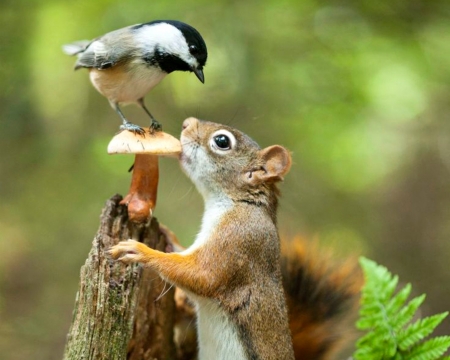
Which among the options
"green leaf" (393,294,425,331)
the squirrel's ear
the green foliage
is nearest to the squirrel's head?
the squirrel's ear

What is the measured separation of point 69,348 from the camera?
2.03m

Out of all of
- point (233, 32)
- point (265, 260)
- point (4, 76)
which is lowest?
point (265, 260)

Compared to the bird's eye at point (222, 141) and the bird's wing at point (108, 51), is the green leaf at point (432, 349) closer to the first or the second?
the bird's eye at point (222, 141)

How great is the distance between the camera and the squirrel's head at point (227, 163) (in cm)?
232

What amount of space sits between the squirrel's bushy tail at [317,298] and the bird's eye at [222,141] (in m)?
0.77

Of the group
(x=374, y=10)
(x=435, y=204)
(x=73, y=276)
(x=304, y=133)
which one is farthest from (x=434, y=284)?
(x=73, y=276)

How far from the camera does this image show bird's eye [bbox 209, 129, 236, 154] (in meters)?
2.35

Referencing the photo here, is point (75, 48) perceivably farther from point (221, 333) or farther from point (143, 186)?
point (221, 333)

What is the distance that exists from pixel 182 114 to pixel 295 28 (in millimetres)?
1110

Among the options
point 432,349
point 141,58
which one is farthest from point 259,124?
point 432,349

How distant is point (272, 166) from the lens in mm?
2379

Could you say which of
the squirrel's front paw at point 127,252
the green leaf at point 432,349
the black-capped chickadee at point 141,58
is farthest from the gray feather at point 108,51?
the green leaf at point 432,349

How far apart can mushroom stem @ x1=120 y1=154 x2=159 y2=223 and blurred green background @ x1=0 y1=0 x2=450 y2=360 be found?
1.11m

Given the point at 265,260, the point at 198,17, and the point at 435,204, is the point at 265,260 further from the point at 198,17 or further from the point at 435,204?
the point at 435,204
